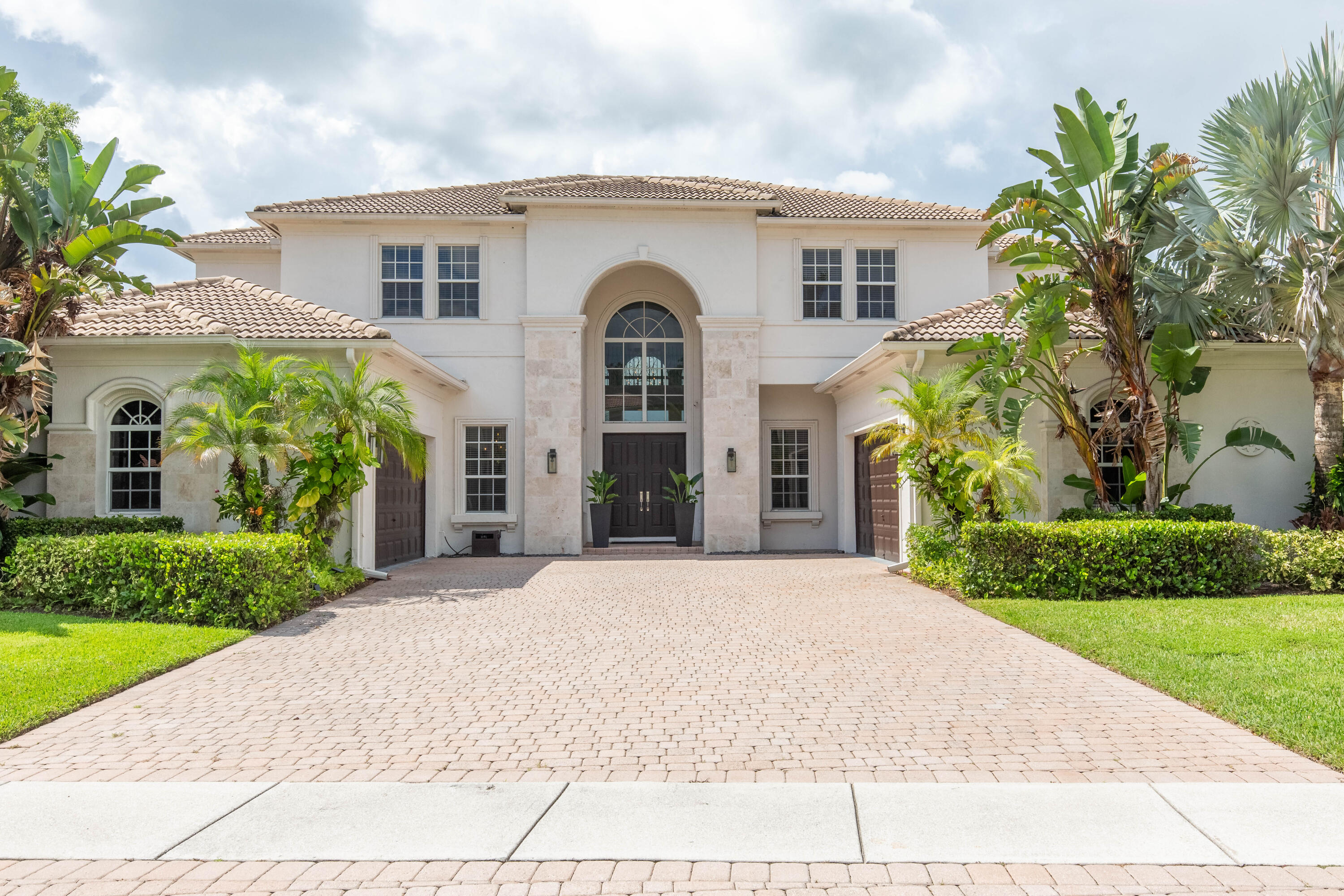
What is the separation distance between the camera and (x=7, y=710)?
6.16 metres

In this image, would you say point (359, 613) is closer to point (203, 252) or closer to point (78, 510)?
point (78, 510)

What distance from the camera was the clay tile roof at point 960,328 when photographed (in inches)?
570

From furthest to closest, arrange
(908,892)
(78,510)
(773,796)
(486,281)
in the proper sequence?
1. (486,281)
2. (78,510)
3. (773,796)
4. (908,892)

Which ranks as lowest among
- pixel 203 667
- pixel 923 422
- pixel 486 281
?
pixel 203 667

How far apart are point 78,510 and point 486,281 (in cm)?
886

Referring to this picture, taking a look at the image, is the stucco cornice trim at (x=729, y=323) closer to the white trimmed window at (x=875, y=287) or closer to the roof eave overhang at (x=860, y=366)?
the roof eave overhang at (x=860, y=366)

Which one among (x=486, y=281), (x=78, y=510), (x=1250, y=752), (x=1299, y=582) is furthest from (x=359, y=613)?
(x=1299, y=582)

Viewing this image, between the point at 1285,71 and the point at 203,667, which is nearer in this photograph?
the point at 203,667

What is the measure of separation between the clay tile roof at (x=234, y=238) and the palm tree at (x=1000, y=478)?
16947mm

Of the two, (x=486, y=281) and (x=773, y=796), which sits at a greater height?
(x=486, y=281)

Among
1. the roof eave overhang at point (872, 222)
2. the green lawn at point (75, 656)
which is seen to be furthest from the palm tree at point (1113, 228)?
the green lawn at point (75, 656)

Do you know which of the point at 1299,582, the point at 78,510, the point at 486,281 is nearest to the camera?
the point at 1299,582

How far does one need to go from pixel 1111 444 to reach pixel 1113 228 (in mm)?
4141

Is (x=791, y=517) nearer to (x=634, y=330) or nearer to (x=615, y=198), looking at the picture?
(x=634, y=330)
